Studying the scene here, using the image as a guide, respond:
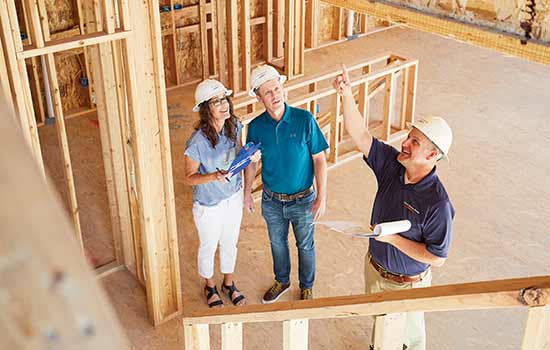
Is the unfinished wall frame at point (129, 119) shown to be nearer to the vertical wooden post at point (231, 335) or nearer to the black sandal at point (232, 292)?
the black sandal at point (232, 292)

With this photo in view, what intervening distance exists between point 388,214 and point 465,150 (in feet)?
12.7

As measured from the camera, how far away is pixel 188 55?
8.96m

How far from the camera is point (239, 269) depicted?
16.9 feet

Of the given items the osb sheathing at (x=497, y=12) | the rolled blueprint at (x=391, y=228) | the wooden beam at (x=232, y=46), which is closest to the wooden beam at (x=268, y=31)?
the wooden beam at (x=232, y=46)

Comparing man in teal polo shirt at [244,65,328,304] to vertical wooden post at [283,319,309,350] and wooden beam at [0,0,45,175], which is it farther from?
vertical wooden post at [283,319,309,350]

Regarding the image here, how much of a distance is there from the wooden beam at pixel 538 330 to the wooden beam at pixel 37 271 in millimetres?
1176

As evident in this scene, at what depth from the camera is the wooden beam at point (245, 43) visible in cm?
796

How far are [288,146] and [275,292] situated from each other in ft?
4.24

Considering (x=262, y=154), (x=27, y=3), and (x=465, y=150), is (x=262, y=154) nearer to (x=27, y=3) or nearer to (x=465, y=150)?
(x=27, y=3)

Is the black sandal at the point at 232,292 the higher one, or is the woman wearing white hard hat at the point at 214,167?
the woman wearing white hard hat at the point at 214,167

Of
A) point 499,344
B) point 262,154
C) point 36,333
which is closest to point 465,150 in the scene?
point 499,344

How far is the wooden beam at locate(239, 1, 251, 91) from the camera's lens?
313 inches

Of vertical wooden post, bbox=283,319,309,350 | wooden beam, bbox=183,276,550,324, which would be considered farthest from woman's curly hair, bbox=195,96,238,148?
vertical wooden post, bbox=283,319,309,350

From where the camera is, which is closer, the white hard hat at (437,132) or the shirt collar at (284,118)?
the white hard hat at (437,132)
